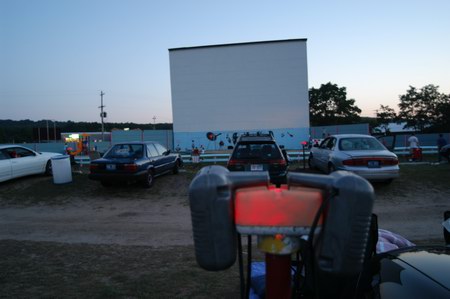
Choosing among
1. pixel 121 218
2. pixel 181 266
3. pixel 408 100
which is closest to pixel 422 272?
pixel 181 266

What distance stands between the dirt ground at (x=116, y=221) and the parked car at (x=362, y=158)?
711 millimetres

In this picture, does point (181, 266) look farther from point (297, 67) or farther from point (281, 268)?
point (297, 67)

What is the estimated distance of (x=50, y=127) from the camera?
47.3m

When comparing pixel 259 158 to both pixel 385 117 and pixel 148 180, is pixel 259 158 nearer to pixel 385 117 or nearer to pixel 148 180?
pixel 148 180

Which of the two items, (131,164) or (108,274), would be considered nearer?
(108,274)

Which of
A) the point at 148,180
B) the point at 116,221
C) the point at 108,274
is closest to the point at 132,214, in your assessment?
the point at 116,221

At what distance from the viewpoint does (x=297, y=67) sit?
3030cm

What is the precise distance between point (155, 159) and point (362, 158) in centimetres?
674

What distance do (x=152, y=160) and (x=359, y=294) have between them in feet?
32.0

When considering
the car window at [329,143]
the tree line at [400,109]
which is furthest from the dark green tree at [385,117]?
the car window at [329,143]

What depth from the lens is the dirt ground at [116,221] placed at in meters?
4.59

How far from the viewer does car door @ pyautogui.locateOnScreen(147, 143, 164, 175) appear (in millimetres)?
11518

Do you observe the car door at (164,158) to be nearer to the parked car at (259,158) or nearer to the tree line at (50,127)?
the parked car at (259,158)

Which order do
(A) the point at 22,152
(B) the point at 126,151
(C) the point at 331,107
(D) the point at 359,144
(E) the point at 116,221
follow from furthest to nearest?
(C) the point at 331,107, (A) the point at 22,152, (B) the point at 126,151, (D) the point at 359,144, (E) the point at 116,221
